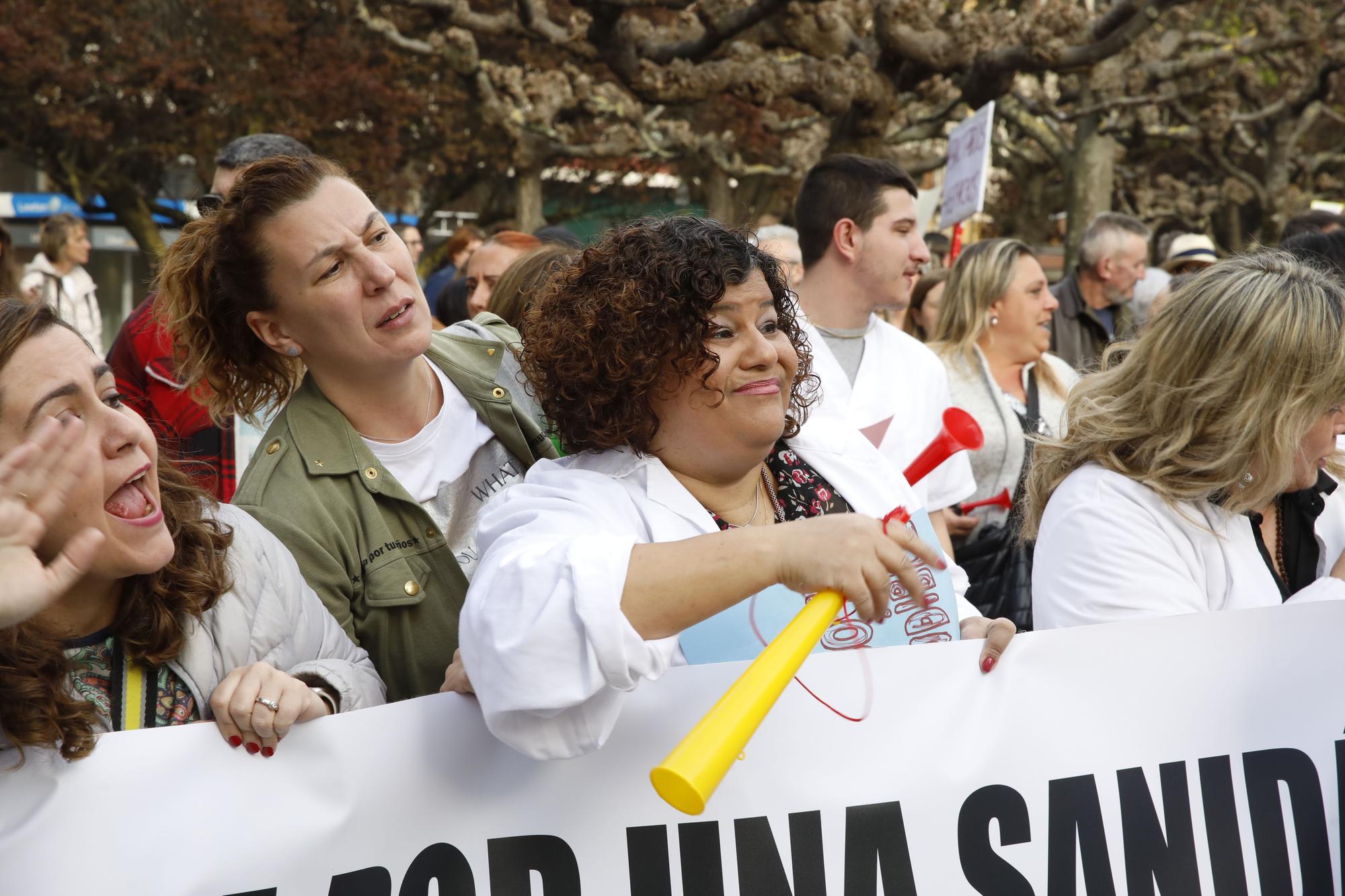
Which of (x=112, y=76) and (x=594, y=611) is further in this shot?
(x=112, y=76)

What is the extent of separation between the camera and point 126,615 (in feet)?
6.74

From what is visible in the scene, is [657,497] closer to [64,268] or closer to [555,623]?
[555,623]

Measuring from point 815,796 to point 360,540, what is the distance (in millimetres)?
1025

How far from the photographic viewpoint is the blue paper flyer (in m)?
2.19

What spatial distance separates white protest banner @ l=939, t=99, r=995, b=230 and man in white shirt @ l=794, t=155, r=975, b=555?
9.11 ft

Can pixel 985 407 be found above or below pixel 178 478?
below

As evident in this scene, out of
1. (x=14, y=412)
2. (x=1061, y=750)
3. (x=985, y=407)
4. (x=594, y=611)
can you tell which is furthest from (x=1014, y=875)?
(x=985, y=407)

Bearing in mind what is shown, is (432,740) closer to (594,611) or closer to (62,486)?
(594,611)

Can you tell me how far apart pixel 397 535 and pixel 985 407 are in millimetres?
3069

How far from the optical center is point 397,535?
2650mm

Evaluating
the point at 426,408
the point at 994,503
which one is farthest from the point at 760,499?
the point at 994,503

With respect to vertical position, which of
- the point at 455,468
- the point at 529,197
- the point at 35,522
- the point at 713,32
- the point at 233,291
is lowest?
the point at 529,197

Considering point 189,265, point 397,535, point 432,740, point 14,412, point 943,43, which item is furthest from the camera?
point 943,43

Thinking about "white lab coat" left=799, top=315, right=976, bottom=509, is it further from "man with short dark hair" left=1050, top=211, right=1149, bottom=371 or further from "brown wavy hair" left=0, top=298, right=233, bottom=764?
"man with short dark hair" left=1050, top=211, right=1149, bottom=371
